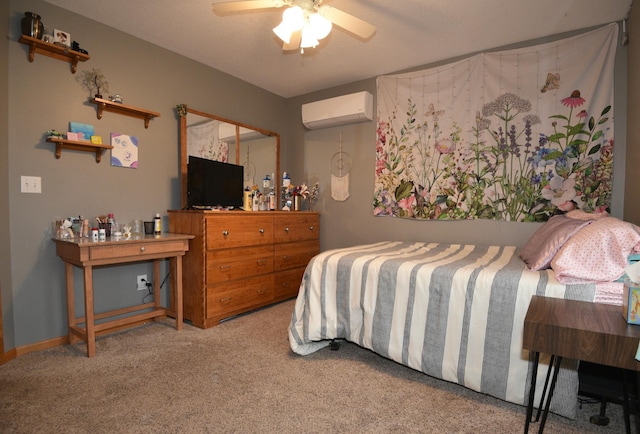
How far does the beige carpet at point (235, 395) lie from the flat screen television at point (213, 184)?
4.18 feet

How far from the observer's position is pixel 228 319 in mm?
2967

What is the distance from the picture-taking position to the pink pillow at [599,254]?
148cm

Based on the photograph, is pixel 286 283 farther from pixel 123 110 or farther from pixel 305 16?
pixel 305 16

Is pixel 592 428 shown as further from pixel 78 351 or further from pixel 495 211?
pixel 78 351

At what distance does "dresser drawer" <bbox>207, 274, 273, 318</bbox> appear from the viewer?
109 inches

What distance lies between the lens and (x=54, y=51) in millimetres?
2330

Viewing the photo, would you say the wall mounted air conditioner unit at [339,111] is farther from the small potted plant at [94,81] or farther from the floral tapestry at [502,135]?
the small potted plant at [94,81]

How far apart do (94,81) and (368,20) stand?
2.18 meters

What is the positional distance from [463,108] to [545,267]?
183 centimetres

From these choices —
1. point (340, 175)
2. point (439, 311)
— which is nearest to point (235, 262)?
point (340, 175)

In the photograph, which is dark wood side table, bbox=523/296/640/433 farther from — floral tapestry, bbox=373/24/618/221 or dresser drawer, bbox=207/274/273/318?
dresser drawer, bbox=207/274/273/318

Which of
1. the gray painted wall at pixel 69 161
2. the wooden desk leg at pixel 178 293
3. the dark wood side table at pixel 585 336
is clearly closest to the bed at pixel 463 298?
the dark wood side table at pixel 585 336

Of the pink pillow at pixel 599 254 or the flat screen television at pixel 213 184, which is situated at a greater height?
the flat screen television at pixel 213 184

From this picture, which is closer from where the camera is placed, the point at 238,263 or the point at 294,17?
the point at 294,17
